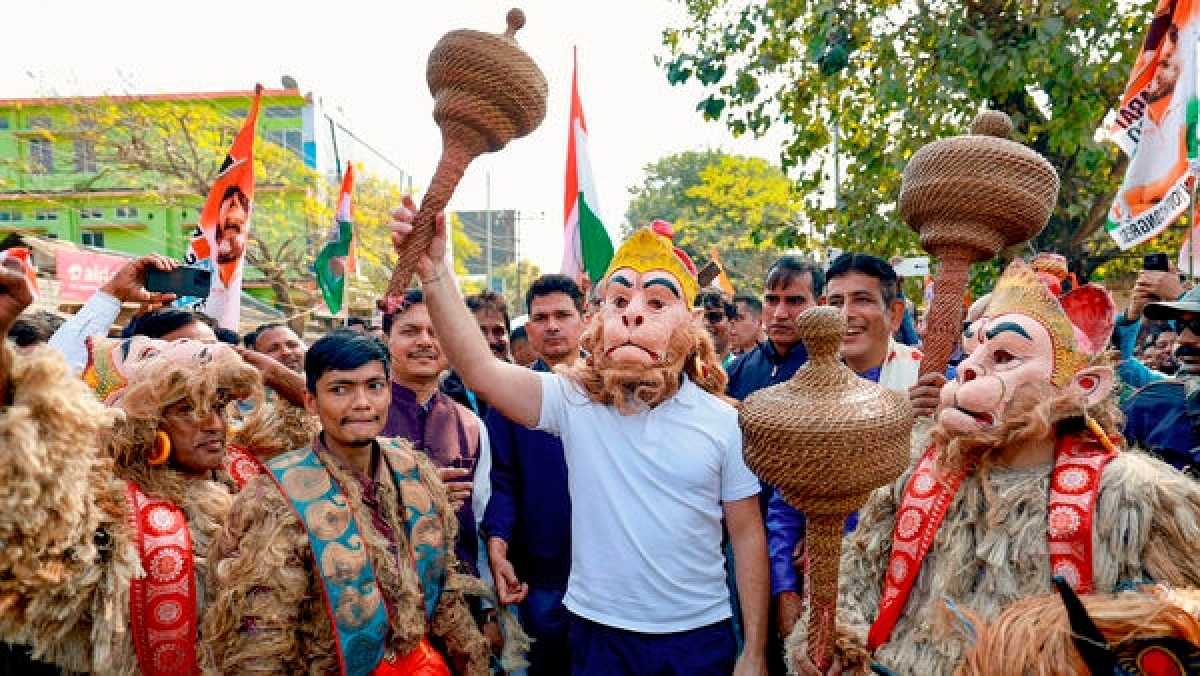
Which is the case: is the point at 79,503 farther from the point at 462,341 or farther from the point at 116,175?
the point at 116,175

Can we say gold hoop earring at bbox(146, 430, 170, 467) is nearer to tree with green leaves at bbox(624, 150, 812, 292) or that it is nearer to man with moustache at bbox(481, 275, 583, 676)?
man with moustache at bbox(481, 275, 583, 676)

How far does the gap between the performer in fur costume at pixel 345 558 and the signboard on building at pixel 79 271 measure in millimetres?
12051

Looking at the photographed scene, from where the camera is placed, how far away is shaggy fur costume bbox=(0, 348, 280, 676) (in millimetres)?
1767

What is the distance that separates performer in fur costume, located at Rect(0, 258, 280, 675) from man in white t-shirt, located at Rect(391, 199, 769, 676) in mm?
898

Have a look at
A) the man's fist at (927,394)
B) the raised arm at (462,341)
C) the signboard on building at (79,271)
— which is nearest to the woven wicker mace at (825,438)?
the man's fist at (927,394)

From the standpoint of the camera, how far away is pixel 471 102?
2.23 metres

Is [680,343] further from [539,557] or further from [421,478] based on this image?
[539,557]

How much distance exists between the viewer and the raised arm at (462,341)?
2.49 meters

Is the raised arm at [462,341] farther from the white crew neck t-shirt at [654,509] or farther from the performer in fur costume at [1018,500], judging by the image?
the performer in fur costume at [1018,500]

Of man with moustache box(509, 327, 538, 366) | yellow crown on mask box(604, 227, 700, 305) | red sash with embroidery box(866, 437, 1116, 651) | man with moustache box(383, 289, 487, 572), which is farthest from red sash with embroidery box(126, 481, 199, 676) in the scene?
man with moustache box(509, 327, 538, 366)

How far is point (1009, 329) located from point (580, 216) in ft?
12.8

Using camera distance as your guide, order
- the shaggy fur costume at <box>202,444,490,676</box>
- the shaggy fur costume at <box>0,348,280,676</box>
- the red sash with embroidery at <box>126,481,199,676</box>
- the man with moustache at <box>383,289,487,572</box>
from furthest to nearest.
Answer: the man with moustache at <box>383,289,487,572</box>
the red sash with embroidery at <box>126,481,199,676</box>
the shaggy fur costume at <box>202,444,490,676</box>
the shaggy fur costume at <box>0,348,280,676</box>

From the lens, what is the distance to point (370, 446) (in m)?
2.82

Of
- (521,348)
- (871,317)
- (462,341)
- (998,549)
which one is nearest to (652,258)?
(462,341)
